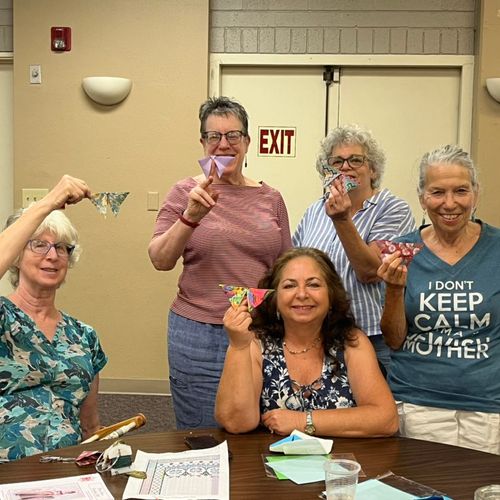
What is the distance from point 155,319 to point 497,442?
330 cm

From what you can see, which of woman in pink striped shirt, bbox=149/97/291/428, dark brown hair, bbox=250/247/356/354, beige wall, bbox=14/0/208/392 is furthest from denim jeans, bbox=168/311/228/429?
beige wall, bbox=14/0/208/392

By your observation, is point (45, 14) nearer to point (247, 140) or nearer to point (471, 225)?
point (247, 140)

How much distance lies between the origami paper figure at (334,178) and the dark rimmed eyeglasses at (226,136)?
0.34 metres

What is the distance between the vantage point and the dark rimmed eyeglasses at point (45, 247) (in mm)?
2381

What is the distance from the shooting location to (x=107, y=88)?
5000mm

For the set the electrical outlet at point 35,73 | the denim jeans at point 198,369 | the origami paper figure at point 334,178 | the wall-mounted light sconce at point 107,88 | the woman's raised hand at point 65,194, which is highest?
the electrical outlet at point 35,73

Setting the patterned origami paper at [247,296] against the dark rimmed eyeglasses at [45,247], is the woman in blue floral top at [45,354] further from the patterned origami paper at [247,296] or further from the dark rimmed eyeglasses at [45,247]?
the patterned origami paper at [247,296]

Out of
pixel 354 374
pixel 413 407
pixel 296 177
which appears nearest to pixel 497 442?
pixel 413 407

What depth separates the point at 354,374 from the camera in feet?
7.41

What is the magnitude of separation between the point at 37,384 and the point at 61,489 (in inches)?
26.4

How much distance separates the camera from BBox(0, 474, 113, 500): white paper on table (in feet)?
5.31

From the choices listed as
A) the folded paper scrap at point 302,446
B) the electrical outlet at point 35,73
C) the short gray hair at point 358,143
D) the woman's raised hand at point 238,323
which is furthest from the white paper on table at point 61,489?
the electrical outlet at point 35,73

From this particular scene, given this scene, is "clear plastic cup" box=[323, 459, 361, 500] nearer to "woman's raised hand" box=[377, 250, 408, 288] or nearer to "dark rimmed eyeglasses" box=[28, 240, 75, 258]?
"woman's raised hand" box=[377, 250, 408, 288]

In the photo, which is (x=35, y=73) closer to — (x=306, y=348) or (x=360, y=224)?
(x=360, y=224)
